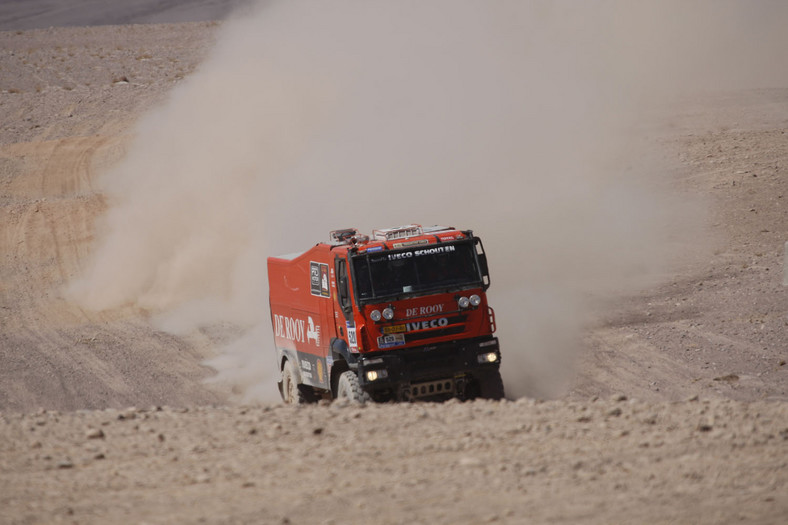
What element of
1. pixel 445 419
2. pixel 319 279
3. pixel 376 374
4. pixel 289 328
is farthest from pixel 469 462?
pixel 289 328

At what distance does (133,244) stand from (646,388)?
17.5 meters

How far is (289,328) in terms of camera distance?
1582 cm

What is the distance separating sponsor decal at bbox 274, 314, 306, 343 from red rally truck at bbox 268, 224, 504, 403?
1098 millimetres

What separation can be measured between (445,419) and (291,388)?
6178mm

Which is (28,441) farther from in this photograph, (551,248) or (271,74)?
(271,74)

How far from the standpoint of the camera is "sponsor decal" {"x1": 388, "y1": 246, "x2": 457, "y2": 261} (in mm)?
13703

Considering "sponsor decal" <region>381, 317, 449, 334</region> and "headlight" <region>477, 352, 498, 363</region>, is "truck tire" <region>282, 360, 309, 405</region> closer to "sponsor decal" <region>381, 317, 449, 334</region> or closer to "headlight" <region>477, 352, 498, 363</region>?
"sponsor decal" <region>381, 317, 449, 334</region>

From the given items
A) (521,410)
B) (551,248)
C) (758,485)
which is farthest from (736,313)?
(758,485)

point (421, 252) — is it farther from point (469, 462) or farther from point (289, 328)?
point (469, 462)

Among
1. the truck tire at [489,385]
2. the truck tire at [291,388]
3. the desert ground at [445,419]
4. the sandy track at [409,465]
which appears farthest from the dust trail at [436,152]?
the sandy track at [409,465]

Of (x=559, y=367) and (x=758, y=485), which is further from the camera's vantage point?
(x=559, y=367)

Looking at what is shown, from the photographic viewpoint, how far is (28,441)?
986 centimetres

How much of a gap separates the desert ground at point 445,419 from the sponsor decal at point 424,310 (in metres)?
1.63

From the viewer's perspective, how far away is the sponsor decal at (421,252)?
45.0 ft
